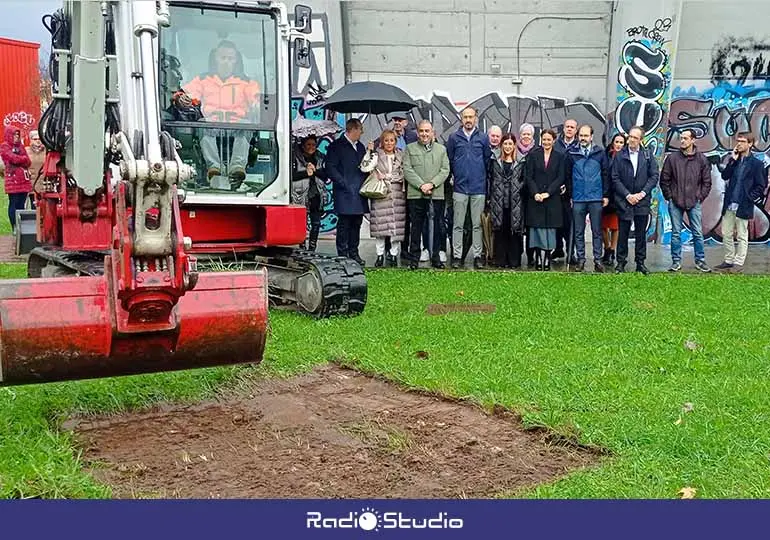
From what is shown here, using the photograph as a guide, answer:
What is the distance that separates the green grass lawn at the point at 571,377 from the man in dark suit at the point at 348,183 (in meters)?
2.00

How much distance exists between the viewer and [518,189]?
37.2 ft

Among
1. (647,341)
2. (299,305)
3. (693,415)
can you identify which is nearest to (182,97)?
(299,305)

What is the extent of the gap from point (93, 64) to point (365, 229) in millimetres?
10707

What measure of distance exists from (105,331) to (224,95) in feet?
13.5

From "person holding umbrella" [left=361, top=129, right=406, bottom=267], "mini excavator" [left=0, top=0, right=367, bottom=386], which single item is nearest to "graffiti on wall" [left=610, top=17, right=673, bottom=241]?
"person holding umbrella" [left=361, top=129, right=406, bottom=267]

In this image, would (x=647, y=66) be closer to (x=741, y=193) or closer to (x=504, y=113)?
(x=504, y=113)

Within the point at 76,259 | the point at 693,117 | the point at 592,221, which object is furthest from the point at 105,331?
the point at 693,117

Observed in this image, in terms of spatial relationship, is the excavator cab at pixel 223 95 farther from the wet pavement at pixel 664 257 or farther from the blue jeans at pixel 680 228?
the blue jeans at pixel 680 228

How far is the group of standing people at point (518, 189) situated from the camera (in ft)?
36.6

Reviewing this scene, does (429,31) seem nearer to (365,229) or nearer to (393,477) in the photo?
(365,229)

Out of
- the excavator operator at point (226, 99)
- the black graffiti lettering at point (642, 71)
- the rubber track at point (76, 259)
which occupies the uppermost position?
the black graffiti lettering at point (642, 71)

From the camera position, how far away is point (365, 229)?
16156 millimetres
